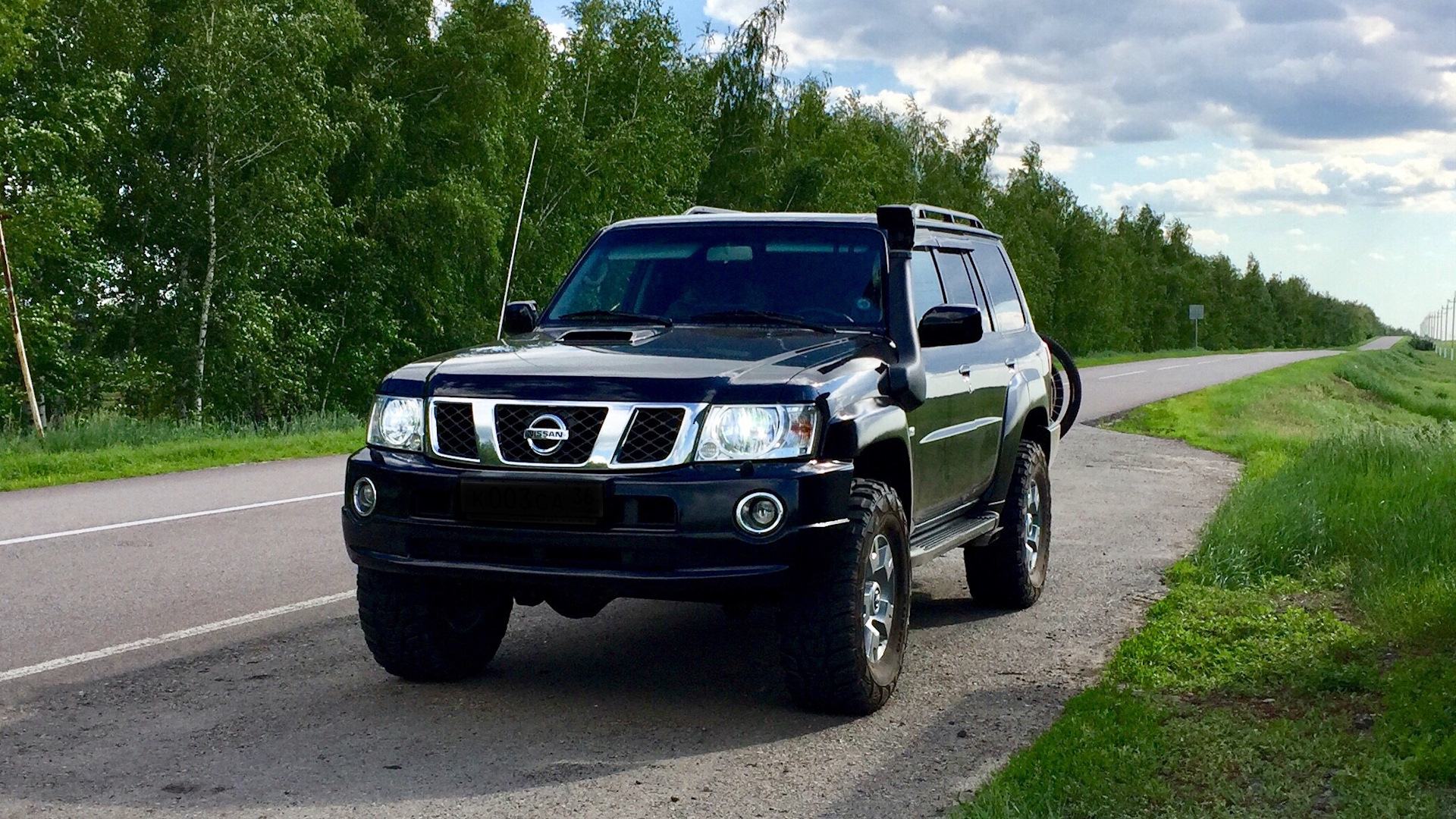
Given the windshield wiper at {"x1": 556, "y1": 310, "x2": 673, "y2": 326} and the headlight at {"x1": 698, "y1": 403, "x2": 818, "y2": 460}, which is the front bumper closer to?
the headlight at {"x1": 698, "y1": 403, "x2": 818, "y2": 460}

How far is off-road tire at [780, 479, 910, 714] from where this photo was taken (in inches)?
207

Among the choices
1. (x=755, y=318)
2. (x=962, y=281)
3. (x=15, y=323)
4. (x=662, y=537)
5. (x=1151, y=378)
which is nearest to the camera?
(x=662, y=537)

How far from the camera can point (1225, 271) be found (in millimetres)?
142125

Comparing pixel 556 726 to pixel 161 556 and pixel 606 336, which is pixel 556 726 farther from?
pixel 161 556

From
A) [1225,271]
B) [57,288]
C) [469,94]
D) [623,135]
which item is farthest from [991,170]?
[1225,271]

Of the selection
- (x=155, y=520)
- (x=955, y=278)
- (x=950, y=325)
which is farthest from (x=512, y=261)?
(x=950, y=325)

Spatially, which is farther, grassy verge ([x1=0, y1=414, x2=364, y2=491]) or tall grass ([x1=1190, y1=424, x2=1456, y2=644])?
grassy verge ([x1=0, y1=414, x2=364, y2=491])

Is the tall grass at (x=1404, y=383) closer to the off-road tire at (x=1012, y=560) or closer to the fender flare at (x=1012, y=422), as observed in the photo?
the fender flare at (x=1012, y=422)

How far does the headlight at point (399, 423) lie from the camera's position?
216 inches

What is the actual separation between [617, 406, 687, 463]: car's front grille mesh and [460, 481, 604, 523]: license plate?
169mm

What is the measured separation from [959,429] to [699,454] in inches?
81.5

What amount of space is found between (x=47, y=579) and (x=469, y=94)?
93.2 ft

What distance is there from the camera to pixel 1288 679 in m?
5.98

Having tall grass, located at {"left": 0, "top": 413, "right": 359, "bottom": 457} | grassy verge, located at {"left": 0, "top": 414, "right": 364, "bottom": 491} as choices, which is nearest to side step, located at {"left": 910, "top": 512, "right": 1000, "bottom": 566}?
grassy verge, located at {"left": 0, "top": 414, "right": 364, "bottom": 491}
